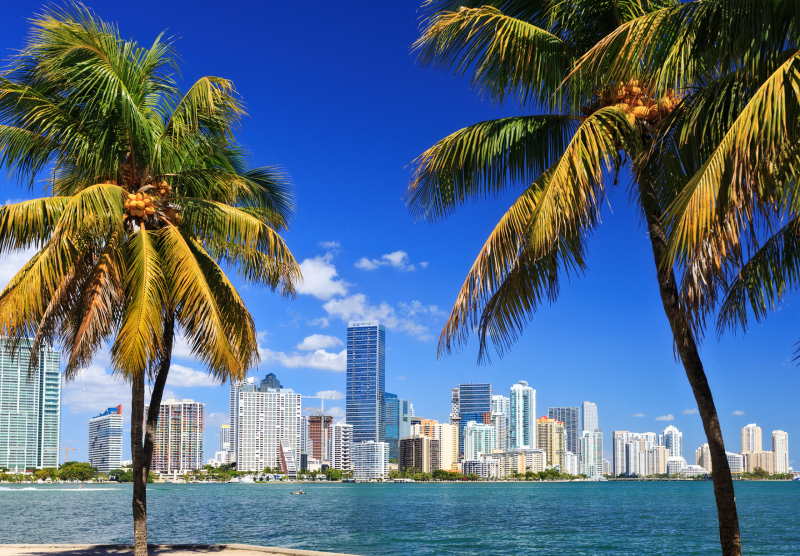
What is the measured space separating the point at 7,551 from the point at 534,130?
39.5 ft

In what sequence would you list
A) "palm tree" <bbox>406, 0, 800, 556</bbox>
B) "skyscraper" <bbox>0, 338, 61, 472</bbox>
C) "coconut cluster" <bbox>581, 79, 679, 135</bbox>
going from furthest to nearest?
"skyscraper" <bbox>0, 338, 61, 472</bbox>
"coconut cluster" <bbox>581, 79, 679, 135</bbox>
"palm tree" <bbox>406, 0, 800, 556</bbox>

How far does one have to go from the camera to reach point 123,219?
8.58 meters

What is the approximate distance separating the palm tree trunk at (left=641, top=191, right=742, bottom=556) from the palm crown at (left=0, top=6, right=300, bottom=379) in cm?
523

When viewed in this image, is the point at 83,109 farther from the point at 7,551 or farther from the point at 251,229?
the point at 7,551

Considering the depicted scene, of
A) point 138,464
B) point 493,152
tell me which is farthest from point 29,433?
point 493,152

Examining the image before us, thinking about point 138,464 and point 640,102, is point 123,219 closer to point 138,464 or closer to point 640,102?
point 138,464

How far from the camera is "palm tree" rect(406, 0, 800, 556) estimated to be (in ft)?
13.4

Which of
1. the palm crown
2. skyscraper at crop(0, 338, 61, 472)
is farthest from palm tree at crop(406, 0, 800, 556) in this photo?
skyscraper at crop(0, 338, 61, 472)

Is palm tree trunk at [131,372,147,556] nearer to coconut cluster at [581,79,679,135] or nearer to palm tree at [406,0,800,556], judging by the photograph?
palm tree at [406,0,800,556]

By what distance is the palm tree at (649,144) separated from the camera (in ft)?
13.4

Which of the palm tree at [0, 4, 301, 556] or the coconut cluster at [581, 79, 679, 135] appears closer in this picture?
the coconut cluster at [581, 79, 679, 135]

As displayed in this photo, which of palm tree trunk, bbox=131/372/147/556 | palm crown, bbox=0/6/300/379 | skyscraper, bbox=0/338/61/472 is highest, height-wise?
palm crown, bbox=0/6/300/379

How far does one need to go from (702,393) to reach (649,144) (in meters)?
2.36

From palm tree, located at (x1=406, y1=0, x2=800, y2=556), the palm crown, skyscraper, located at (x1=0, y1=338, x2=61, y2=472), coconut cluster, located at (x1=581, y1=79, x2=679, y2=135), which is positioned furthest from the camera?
skyscraper, located at (x1=0, y1=338, x2=61, y2=472)
